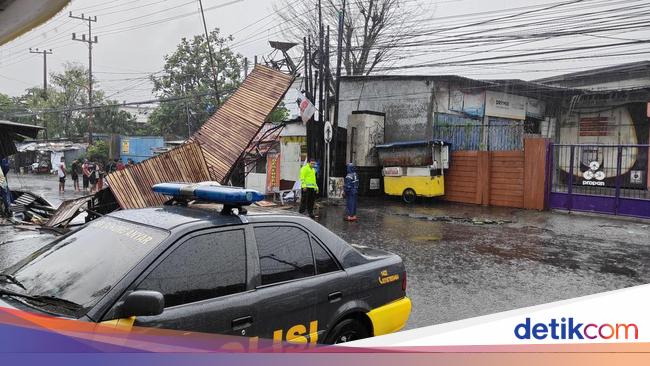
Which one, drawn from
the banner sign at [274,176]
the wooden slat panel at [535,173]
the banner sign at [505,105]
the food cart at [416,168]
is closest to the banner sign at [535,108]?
the banner sign at [505,105]

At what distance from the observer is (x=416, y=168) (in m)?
16.5

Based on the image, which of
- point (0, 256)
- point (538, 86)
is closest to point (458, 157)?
point (538, 86)

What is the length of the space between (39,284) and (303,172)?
419 inches

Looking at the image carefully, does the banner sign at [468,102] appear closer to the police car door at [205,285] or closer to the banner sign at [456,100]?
the banner sign at [456,100]

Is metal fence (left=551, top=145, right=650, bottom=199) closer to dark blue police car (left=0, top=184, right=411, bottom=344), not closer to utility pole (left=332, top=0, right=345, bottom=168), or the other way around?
utility pole (left=332, top=0, right=345, bottom=168)

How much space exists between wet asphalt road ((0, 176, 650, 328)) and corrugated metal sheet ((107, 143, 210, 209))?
71.3 inches

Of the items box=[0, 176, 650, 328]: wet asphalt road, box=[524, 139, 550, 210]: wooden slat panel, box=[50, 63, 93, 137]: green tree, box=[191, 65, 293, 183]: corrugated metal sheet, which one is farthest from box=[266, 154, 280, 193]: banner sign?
box=[50, 63, 93, 137]: green tree

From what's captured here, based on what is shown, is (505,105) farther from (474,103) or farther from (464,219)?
(464,219)

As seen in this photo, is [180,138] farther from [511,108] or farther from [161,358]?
[161,358]

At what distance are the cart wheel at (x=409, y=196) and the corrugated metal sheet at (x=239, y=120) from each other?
5.79 meters

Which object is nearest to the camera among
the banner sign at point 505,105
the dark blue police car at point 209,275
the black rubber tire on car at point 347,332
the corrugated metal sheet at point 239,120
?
the dark blue police car at point 209,275

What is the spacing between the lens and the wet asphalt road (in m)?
6.35

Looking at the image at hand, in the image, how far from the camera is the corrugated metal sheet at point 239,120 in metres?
12.8

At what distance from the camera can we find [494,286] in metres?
6.83
